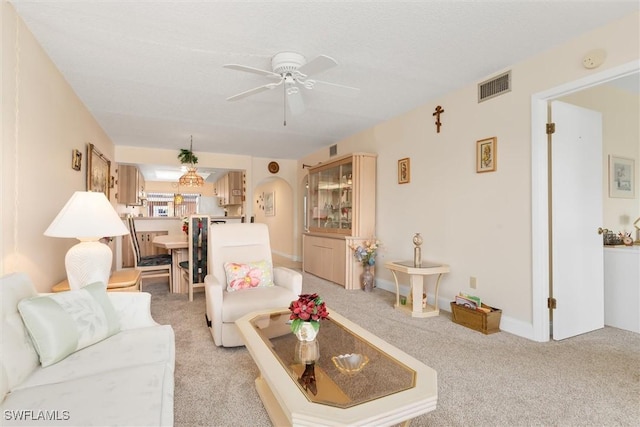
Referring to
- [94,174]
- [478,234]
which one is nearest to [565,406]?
[478,234]

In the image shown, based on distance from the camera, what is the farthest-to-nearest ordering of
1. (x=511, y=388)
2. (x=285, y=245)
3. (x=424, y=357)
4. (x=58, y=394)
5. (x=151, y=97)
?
(x=285, y=245) → (x=151, y=97) → (x=424, y=357) → (x=511, y=388) → (x=58, y=394)

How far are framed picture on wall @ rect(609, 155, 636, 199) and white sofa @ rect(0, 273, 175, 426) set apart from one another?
482cm

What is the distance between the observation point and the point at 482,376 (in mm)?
2107

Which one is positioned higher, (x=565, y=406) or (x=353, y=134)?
(x=353, y=134)

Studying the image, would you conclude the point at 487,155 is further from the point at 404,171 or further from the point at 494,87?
the point at 404,171

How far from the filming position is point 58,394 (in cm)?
122

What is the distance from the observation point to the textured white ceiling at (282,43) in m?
2.04

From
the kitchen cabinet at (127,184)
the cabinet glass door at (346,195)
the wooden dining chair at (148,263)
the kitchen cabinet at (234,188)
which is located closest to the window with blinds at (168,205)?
the kitchen cabinet at (234,188)

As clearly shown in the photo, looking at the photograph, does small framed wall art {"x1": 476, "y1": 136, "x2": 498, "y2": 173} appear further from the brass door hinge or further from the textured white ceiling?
the textured white ceiling

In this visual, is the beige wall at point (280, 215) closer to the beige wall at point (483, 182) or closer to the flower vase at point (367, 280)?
the flower vase at point (367, 280)

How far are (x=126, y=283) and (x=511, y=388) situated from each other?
3111mm

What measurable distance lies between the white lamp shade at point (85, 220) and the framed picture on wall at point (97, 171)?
1.68 meters

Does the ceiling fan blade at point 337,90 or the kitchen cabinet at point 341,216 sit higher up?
the ceiling fan blade at point 337,90

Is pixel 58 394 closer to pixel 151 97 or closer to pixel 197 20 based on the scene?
pixel 197 20
